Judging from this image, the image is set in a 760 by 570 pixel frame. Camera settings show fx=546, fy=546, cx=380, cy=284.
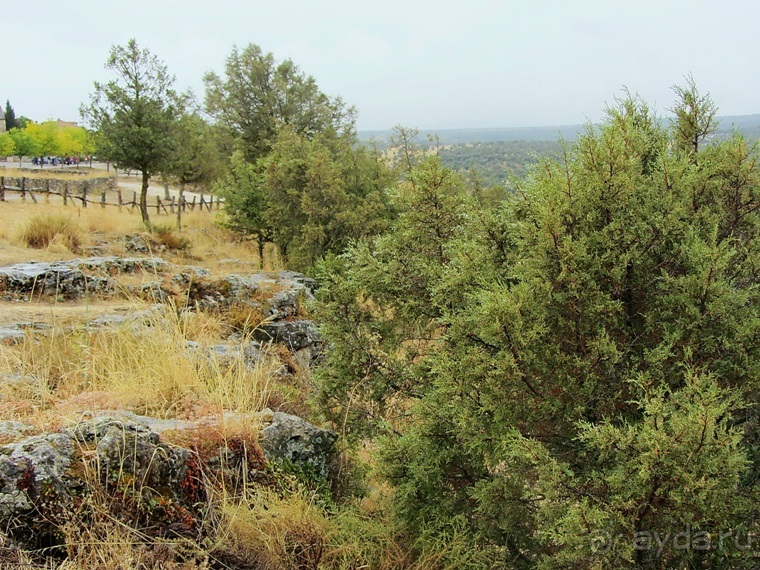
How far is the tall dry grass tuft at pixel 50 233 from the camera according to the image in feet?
42.7

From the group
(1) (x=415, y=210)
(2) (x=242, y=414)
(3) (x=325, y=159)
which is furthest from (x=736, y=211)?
(3) (x=325, y=159)

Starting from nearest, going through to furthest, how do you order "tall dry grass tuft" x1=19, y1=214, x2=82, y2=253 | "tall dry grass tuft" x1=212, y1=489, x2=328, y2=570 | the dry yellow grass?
"tall dry grass tuft" x1=212, y1=489, x2=328, y2=570 < the dry yellow grass < "tall dry grass tuft" x1=19, y1=214, x2=82, y2=253

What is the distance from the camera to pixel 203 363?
455cm

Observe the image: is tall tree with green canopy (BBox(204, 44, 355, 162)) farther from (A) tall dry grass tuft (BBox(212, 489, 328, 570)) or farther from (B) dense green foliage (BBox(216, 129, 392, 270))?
(A) tall dry grass tuft (BBox(212, 489, 328, 570))

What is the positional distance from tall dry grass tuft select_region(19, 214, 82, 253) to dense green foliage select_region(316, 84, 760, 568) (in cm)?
1235

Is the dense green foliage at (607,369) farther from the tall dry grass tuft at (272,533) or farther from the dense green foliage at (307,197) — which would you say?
the dense green foliage at (307,197)

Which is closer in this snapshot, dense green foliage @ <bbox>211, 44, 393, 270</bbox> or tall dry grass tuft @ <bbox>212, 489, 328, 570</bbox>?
tall dry grass tuft @ <bbox>212, 489, 328, 570</bbox>

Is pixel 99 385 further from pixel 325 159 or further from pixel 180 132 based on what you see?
pixel 180 132

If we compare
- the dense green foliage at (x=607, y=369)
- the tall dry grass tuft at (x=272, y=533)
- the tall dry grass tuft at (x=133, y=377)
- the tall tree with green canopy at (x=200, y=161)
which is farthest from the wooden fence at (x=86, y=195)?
the dense green foliage at (x=607, y=369)

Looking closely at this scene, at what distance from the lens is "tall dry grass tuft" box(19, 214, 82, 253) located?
42.7 feet

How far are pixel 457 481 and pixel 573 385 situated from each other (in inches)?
50.2

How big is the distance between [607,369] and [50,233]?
46.4 feet

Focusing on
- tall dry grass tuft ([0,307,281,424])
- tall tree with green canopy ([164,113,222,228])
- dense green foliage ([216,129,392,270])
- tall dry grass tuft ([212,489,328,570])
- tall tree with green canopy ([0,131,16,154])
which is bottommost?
tall dry grass tuft ([212,489,328,570])

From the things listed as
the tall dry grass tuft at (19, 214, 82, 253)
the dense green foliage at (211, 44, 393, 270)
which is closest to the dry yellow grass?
the tall dry grass tuft at (19, 214, 82, 253)
